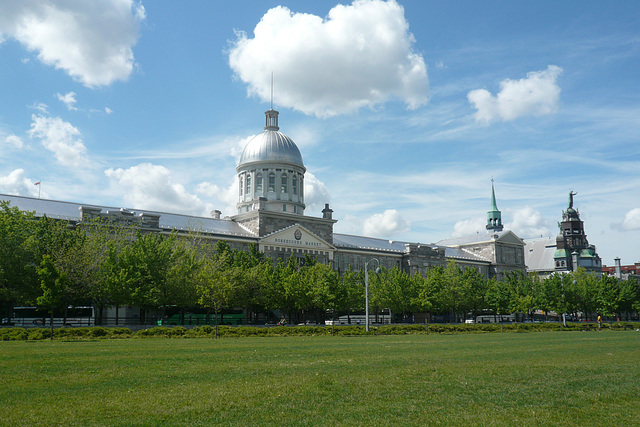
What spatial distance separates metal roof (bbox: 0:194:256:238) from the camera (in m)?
65.8

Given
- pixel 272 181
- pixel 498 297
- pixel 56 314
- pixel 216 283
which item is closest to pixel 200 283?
pixel 216 283

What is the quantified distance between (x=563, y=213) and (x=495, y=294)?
278 feet

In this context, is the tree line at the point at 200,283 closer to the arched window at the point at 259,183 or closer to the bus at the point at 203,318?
the bus at the point at 203,318

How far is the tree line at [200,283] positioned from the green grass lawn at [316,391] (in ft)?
68.8

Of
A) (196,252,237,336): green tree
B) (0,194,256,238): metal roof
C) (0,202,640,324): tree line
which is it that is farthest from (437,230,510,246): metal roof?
(196,252,237,336): green tree

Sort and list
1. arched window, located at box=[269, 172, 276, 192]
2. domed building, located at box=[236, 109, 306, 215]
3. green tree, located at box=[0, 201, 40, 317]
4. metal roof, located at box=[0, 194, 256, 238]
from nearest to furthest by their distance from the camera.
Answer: green tree, located at box=[0, 201, 40, 317]
metal roof, located at box=[0, 194, 256, 238]
domed building, located at box=[236, 109, 306, 215]
arched window, located at box=[269, 172, 276, 192]

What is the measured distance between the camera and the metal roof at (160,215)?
65750 millimetres

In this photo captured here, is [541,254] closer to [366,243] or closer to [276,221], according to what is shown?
[366,243]

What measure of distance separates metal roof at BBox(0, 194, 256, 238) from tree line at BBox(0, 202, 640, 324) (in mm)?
3613

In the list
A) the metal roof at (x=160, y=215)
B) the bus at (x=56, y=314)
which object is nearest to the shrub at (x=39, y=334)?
the bus at (x=56, y=314)

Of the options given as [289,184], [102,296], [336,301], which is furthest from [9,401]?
[289,184]

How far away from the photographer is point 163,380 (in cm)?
1438

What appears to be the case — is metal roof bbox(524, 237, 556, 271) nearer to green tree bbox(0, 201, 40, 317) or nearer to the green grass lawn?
green tree bbox(0, 201, 40, 317)

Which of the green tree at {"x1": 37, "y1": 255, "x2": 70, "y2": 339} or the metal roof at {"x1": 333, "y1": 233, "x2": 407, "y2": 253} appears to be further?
the metal roof at {"x1": 333, "y1": 233, "x2": 407, "y2": 253}
